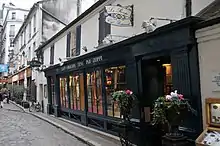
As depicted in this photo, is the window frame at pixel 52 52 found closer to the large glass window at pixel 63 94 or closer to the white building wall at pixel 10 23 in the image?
the large glass window at pixel 63 94

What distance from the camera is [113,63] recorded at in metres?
10.9

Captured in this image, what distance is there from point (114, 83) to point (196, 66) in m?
4.90

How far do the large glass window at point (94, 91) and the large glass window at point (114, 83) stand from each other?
75cm

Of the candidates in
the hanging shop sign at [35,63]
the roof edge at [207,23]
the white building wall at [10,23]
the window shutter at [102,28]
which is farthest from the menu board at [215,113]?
the white building wall at [10,23]

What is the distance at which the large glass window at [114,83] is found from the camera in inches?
412

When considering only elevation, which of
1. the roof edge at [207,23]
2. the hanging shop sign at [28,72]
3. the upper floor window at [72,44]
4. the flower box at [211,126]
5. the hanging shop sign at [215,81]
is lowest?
the flower box at [211,126]

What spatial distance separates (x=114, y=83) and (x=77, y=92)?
4861mm

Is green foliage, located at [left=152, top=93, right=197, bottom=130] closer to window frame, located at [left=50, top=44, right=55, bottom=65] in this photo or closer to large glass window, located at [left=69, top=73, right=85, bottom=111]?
large glass window, located at [left=69, top=73, right=85, bottom=111]

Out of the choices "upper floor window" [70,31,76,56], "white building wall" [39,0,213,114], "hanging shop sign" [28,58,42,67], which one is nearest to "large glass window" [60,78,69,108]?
"upper floor window" [70,31,76,56]

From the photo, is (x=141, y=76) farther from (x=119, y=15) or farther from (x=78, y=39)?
(x=78, y=39)

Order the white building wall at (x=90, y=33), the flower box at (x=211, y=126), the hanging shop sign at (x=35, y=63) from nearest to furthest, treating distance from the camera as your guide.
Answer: the flower box at (x=211, y=126), the white building wall at (x=90, y=33), the hanging shop sign at (x=35, y=63)

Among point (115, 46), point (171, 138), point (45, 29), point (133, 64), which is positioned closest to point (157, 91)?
point (133, 64)

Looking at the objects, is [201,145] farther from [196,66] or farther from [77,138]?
[77,138]

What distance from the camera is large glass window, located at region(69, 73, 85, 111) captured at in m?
14.7
